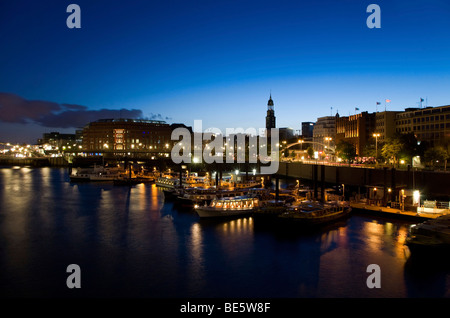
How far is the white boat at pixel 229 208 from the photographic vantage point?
120 ft

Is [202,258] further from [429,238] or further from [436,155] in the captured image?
[436,155]

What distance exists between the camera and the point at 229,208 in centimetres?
3722

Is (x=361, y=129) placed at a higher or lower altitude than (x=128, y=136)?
lower

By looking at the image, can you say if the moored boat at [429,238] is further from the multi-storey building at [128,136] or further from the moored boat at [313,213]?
the multi-storey building at [128,136]

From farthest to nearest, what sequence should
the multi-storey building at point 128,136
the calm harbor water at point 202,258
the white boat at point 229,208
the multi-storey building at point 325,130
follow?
the multi-storey building at point 128,136 < the multi-storey building at point 325,130 < the white boat at point 229,208 < the calm harbor water at point 202,258

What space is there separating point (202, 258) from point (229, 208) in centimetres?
1265

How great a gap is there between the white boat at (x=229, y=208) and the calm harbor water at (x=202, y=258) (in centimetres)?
103

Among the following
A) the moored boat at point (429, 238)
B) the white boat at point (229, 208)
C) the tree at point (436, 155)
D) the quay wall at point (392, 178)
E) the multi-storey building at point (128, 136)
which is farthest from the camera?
the multi-storey building at point (128, 136)

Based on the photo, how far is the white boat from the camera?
120 ft

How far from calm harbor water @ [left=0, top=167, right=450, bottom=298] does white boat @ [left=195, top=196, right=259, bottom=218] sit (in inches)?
40.5

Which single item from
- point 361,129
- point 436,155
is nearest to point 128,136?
point 361,129

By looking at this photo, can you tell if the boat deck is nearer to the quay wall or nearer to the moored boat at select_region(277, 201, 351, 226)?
the moored boat at select_region(277, 201, 351, 226)

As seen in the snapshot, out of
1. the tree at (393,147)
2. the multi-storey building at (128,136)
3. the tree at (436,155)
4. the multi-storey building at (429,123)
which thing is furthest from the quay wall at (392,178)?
the multi-storey building at (128,136)
